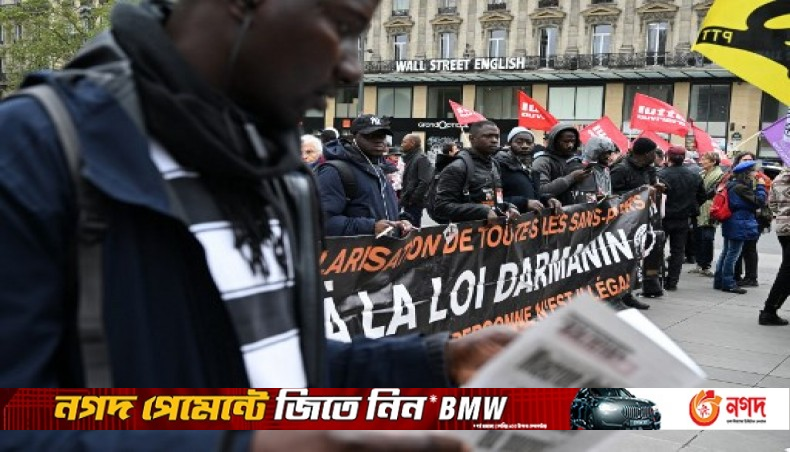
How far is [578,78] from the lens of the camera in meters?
44.4

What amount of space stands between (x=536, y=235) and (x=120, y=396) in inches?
234

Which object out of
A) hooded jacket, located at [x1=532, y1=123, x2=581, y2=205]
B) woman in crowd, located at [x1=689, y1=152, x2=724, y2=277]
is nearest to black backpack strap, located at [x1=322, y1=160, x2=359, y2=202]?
hooded jacket, located at [x1=532, y1=123, x2=581, y2=205]

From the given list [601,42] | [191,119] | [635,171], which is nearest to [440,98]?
[601,42]

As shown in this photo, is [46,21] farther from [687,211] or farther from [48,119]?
[48,119]

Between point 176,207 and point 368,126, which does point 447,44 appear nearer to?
point 368,126

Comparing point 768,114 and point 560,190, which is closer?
point 560,190

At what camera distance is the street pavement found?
14.3 feet

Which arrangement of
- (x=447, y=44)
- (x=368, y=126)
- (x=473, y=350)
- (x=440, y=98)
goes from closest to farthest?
(x=473, y=350)
(x=368, y=126)
(x=447, y=44)
(x=440, y=98)

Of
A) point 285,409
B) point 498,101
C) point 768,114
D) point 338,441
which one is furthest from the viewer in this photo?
point 498,101

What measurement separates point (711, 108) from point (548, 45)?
10.4m

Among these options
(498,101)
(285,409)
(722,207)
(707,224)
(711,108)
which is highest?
(285,409)

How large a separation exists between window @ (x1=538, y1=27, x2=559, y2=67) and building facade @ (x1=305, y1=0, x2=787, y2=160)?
2.4 inches

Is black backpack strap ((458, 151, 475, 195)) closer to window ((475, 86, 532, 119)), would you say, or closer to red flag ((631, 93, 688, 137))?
red flag ((631, 93, 688, 137))

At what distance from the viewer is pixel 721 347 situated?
6789 millimetres
